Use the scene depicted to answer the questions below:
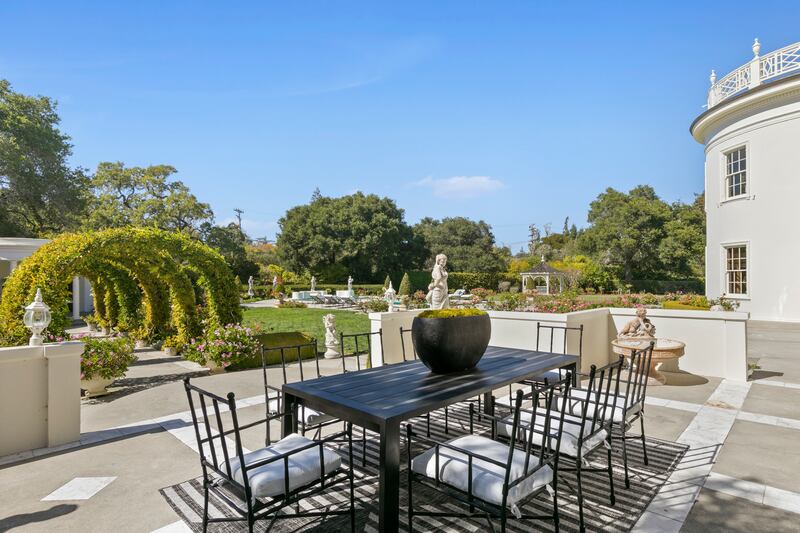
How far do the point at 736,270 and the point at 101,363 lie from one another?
17710 millimetres

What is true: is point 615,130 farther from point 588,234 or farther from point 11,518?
point 588,234

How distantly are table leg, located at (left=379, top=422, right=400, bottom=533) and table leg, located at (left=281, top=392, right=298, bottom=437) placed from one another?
1027 mm

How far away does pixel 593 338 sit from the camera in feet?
22.2

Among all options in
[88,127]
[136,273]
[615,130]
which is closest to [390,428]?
[136,273]

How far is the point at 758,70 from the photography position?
13.0 metres

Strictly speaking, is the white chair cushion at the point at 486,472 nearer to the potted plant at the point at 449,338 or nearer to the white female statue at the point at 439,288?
the potted plant at the point at 449,338

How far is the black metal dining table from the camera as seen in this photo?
2.07 m

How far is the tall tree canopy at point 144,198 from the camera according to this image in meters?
24.7

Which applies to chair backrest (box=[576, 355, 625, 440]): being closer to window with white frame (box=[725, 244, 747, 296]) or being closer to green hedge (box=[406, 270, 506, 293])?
window with white frame (box=[725, 244, 747, 296])

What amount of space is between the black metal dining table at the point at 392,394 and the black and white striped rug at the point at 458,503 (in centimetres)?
59

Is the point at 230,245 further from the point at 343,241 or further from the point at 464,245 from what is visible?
the point at 464,245

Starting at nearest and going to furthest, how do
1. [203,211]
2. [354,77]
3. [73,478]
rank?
[73,478], [354,77], [203,211]

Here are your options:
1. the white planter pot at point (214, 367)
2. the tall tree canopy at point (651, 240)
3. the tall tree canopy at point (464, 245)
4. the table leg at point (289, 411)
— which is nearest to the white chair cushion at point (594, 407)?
the table leg at point (289, 411)

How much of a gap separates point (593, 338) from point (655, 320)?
1.26m
